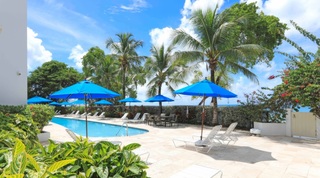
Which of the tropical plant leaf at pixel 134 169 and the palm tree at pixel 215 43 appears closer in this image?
the tropical plant leaf at pixel 134 169

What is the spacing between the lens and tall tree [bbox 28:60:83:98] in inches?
1602

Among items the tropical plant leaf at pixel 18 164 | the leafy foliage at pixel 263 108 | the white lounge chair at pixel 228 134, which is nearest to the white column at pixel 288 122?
the leafy foliage at pixel 263 108

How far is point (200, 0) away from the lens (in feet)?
54.8

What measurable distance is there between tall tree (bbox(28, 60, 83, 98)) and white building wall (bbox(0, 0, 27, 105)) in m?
33.1

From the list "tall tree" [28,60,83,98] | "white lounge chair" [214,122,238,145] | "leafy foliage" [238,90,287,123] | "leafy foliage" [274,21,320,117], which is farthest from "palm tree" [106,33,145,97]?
"tall tree" [28,60,83,98]

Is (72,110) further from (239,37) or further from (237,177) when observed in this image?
(237,177)

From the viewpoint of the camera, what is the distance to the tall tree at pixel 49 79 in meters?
40.7

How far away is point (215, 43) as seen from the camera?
15547mm

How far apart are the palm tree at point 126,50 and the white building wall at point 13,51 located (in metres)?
15.2

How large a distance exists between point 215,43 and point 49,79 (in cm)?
3599

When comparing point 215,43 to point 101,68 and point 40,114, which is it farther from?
point 101,68

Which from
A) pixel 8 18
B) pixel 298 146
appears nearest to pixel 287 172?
pixel 298 146

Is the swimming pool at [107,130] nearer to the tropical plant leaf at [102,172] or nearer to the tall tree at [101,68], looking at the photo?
the tall tree at [101,68]

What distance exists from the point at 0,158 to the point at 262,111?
1344cm
